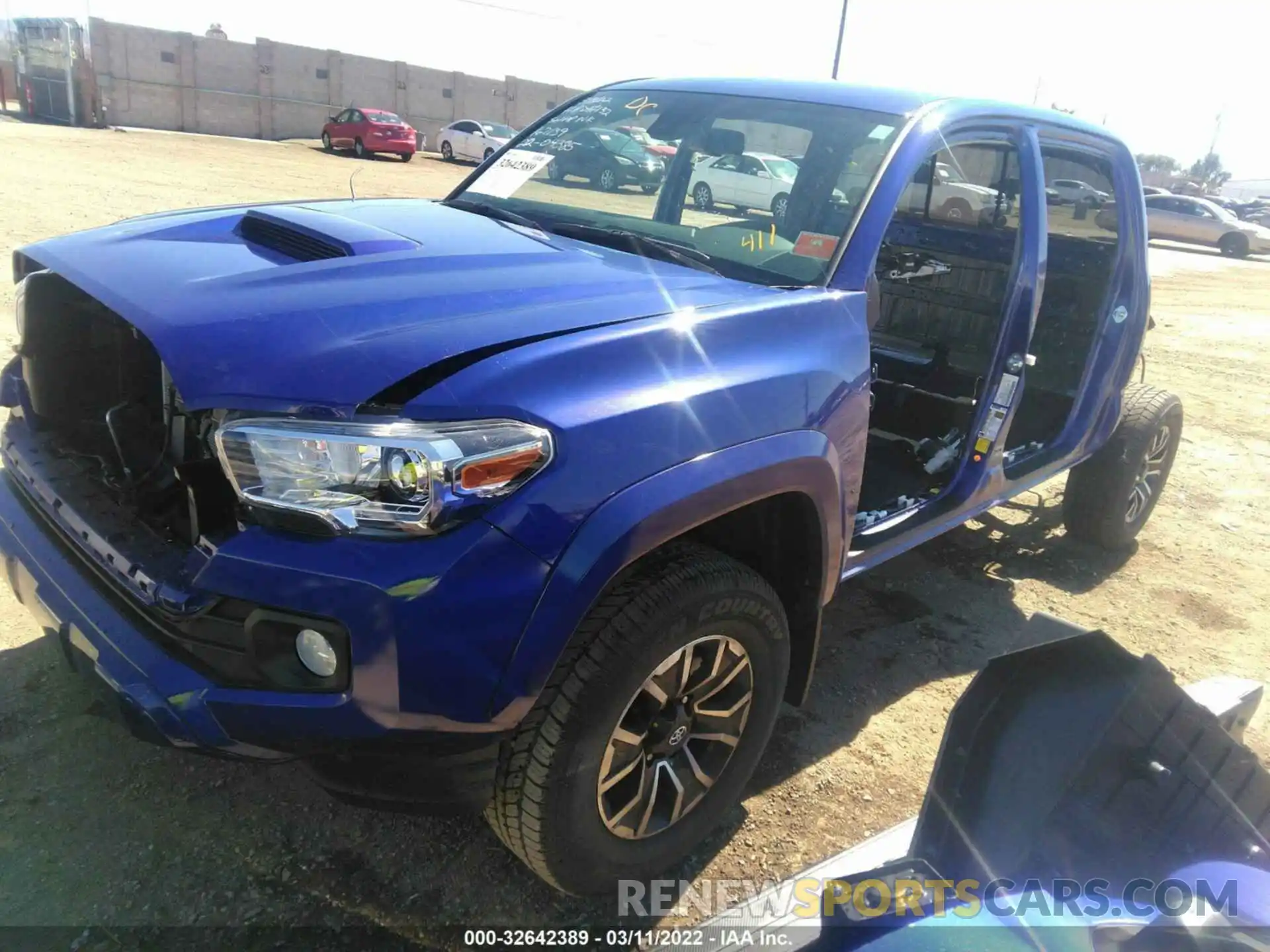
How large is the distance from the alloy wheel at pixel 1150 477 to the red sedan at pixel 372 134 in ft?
93.4

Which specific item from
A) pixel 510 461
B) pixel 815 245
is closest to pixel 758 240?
pixel 815 245

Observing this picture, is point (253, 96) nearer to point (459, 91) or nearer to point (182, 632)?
point (459, 91)

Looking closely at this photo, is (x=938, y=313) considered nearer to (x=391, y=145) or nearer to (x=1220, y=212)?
(x=391, y=145)

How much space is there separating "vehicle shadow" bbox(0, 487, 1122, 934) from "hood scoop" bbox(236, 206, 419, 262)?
3.89 feet

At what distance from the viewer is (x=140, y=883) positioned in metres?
2.17

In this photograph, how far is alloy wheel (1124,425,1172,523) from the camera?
15.0ft

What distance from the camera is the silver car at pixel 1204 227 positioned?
26.8 m

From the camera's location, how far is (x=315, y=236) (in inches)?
95.4

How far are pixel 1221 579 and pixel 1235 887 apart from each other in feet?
12.9

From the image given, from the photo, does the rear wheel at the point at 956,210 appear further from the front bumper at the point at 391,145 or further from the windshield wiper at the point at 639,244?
the front bumper at the point at 391,145

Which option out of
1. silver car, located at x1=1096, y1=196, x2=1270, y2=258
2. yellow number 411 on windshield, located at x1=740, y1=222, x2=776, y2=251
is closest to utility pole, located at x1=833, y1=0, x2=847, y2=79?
silver car, located at x1=1096, y1=196, x2=1270, y2=258

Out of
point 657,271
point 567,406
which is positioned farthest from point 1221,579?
point 567,406

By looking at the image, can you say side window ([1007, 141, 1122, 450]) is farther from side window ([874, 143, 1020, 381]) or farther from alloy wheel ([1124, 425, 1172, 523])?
alloy wheel ([1124, 425, 1172, 523])

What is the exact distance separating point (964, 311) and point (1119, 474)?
1.18 m
